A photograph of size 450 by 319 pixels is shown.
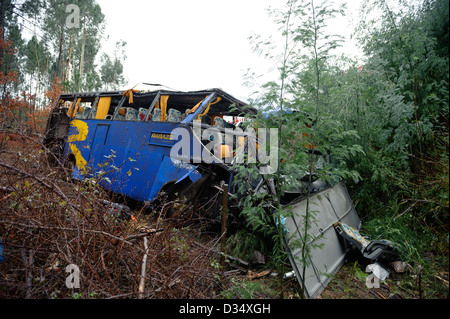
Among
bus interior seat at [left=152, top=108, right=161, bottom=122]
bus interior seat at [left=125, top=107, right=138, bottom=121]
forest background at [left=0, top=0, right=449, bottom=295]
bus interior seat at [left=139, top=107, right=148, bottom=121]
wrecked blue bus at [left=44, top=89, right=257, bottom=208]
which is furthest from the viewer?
bus interior seat at [left=125, top=107, right=138, bottom=121]

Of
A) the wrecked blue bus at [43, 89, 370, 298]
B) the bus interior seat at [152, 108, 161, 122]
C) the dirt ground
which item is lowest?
the dirt ground

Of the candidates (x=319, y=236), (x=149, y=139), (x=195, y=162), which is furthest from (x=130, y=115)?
(x=319, y=236)

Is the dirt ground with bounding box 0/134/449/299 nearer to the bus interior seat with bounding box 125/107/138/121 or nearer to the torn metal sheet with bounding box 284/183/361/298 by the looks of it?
the torn metal sheet with bounding box 284/183/361/298

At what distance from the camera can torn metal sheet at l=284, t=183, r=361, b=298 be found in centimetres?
274

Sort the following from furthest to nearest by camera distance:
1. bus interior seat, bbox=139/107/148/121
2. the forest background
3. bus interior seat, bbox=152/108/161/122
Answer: bus interior seat, bbox=139/107/148/121, bus interior seat, bbox=152/108/161/122, the forest background

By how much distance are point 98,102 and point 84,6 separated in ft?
64.0

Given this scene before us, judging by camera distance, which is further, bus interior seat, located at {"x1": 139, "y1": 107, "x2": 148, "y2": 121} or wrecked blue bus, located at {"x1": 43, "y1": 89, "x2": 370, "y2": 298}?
bus interior seat, located at {"x1": 139, "y1": 107, "x2": 148, "y2": 121}

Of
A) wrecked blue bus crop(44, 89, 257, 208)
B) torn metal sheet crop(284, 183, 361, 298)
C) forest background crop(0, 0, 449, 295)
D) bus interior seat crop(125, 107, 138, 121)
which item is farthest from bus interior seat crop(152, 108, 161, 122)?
torn metal sheet crop(284, 183, 361, 298)

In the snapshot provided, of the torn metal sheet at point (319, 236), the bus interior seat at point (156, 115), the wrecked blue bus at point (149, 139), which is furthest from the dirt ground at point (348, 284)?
the bus interior seat at point (156, 115)
